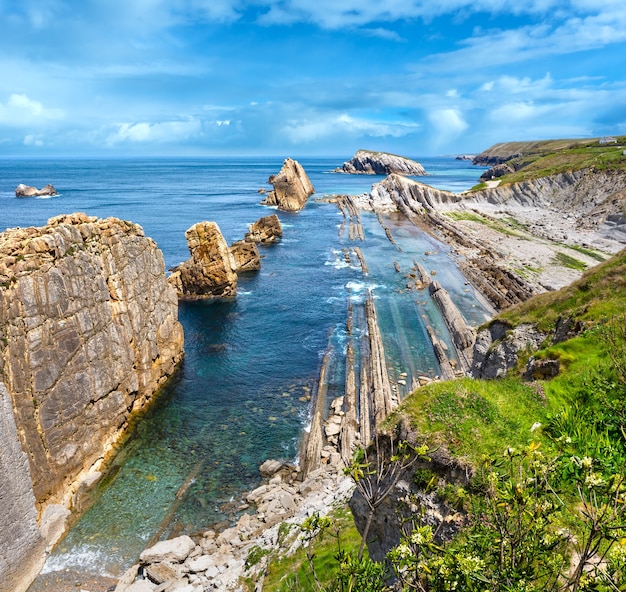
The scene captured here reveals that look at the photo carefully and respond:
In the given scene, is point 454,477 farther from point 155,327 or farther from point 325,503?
point 155,327

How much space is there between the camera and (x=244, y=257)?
73.8 metres

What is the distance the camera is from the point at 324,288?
6550 centimetres

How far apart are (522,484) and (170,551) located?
21.4 m

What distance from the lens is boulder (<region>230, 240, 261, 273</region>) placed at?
73.4 metres

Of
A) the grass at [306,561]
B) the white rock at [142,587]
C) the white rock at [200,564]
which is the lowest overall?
the white rock at [142,587]

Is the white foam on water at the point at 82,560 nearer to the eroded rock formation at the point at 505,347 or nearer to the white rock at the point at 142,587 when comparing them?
the white rock at the point at 142,587

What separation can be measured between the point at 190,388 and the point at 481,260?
191ft

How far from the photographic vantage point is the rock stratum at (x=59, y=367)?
2062 cm

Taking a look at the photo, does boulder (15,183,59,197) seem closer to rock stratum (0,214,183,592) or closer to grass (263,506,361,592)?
rock stratum (0,214,183,592)

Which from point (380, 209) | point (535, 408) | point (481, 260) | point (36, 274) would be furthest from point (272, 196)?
point (535, 408)

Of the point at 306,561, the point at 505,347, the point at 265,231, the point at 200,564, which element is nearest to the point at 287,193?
the point at 265,231

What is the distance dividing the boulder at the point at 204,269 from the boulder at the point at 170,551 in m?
40.9

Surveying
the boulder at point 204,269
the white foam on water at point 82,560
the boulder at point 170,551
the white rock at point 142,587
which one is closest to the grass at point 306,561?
the boulder at point 170,551

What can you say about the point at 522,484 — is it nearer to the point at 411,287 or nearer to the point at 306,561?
the point at 306,561
